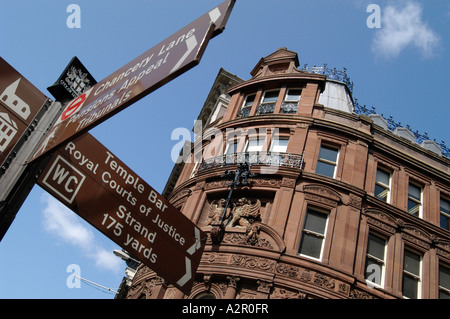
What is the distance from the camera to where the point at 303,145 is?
17812mm

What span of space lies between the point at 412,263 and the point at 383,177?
418 cm

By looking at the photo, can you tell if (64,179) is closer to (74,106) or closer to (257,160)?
(74,106)

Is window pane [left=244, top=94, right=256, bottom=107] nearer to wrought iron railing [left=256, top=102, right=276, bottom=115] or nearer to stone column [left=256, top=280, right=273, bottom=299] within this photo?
wrought iron railing [left=256, top=102, right=276, bottom=115]

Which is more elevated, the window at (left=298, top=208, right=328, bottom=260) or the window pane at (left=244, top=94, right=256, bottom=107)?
the window pane at (left=244, top=94, right=256, bottom=107)

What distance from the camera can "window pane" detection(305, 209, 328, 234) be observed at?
15562 millimetres

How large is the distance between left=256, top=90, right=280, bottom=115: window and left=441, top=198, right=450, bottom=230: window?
9637 millimetres

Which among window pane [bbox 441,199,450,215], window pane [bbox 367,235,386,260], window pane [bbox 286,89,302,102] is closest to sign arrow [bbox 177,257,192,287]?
window pane [bbox 367,235,386,260]

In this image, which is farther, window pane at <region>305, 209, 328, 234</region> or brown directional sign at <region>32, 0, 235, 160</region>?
window pane at <region>305, 209, 328, 234</region>

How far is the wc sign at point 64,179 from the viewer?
12.0 ft

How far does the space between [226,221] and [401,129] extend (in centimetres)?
1391

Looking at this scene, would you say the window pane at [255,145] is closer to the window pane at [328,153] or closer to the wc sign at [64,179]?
the window pane at [328,153]

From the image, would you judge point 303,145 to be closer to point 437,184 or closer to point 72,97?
point 437,184

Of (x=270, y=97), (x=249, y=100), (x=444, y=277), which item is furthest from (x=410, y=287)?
(x=249, y=100)
